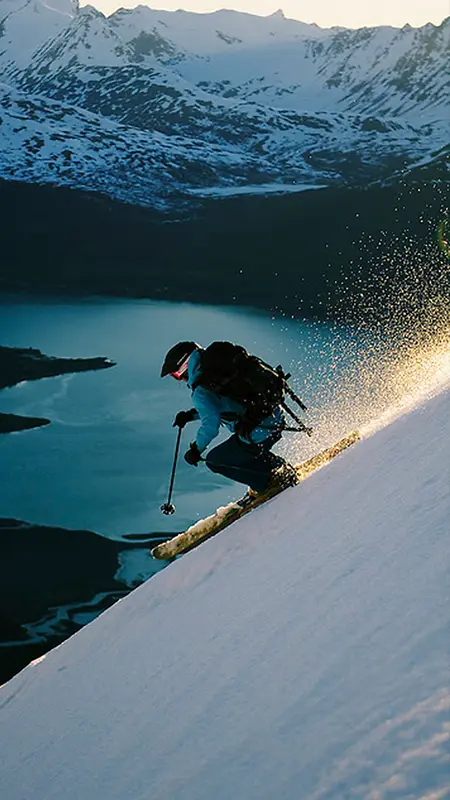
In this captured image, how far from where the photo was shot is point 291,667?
356cm

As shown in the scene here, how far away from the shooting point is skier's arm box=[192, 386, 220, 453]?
6.51 metres

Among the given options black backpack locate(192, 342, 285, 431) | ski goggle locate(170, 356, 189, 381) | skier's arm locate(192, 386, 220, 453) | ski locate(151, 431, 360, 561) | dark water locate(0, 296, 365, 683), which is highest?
black backpack locate(192, 342, 285, 431)

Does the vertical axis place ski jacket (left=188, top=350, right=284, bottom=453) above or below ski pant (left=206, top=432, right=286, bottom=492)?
above

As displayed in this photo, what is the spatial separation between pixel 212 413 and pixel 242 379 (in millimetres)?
396

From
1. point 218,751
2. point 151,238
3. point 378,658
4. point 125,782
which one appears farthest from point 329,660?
point 151,238

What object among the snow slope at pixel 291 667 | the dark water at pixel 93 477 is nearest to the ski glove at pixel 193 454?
the snow slope at pixel 291 667

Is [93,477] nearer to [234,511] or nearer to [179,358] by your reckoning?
[234,511]

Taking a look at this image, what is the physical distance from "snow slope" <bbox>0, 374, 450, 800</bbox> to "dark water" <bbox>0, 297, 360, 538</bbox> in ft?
137

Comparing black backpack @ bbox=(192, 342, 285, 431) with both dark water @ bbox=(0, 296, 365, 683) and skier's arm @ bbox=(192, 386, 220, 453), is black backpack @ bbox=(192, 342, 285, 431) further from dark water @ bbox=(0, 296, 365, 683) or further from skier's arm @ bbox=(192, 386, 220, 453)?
dark water @ bbox=(0, 296, 365, 683)

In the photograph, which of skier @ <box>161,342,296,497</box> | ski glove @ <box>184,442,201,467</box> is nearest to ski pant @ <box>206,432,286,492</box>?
skier @ <box>161,342,296,497</box>

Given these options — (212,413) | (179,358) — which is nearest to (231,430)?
(212,413)

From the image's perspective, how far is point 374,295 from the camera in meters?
132

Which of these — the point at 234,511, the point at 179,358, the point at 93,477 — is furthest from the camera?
the point at 93,477

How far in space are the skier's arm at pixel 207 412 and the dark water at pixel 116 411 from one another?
41512 millimetres
